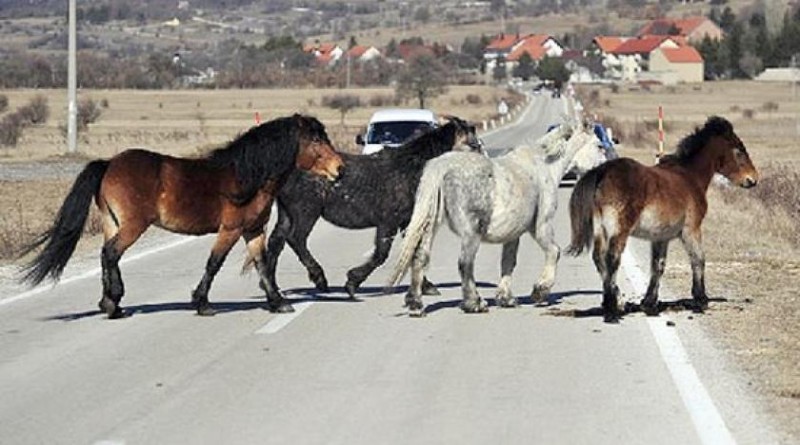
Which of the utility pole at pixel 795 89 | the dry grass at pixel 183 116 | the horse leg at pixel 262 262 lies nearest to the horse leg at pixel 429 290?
the horse leg at pixel 262 262

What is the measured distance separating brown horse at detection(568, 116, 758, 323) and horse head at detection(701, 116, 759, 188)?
15cm

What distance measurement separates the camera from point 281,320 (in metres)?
14.6

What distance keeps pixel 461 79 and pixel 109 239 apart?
159 metres

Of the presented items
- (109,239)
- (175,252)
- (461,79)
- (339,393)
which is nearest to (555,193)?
(109,239)

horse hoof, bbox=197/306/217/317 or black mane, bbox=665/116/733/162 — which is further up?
black mane, bbox=665/116/733/162

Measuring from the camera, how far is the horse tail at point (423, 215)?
1434 cm

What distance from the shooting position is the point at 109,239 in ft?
47.2

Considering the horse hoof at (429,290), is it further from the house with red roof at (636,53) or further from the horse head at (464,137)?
the house with red roof at (636,53)

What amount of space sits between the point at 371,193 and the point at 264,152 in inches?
71.7

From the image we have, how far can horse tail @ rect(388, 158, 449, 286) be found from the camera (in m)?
14.3

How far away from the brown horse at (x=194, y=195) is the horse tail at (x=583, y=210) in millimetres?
2236

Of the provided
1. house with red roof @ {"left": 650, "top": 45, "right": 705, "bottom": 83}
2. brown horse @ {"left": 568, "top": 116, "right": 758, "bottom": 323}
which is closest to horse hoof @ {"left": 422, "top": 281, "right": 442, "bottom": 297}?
brown horse @ {"left": 568, "top": 116, "right": 758, "bottom": 323}

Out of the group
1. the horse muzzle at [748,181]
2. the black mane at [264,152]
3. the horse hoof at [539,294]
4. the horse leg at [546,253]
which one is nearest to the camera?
the black mane at [264,152]

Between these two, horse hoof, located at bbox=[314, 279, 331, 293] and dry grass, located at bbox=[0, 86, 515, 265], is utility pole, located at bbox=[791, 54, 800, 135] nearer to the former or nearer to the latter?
dry grass, located at bbox=[0, 86, 515, 265]
